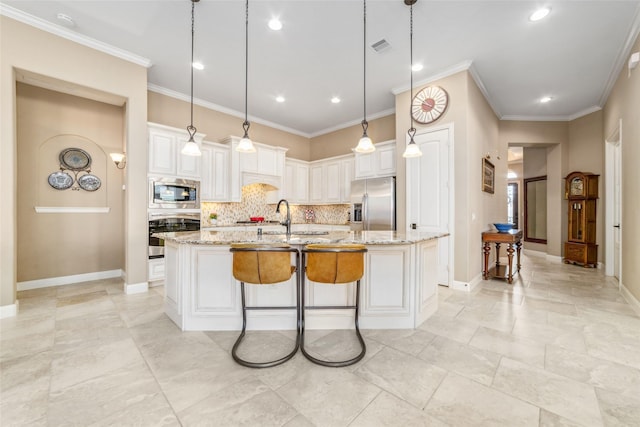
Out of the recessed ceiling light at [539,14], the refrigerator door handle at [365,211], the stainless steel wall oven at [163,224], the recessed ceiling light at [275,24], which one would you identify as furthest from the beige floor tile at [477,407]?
the stainless steel wall oven at [163,224]

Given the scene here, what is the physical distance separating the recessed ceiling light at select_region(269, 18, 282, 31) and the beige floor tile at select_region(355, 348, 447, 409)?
352 cm

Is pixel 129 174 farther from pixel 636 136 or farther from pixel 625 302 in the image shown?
pixel 625 302

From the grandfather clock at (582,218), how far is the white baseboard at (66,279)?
8.82 meters

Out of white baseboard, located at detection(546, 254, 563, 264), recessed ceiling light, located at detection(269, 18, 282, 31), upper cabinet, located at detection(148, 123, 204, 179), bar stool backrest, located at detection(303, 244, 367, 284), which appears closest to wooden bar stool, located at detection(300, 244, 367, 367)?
bar stool backrest, located at detection(303, 244, 367, 284)

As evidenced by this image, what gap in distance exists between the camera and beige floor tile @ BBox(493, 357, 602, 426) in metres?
1.52

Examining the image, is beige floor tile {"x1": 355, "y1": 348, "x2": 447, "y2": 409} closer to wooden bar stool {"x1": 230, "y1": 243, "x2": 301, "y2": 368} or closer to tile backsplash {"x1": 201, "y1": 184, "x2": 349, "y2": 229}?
wooden bar stool {"x1": 230, "y1": 243, "x2": 301, "y2": 368}

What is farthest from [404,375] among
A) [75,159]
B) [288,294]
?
[75,159]

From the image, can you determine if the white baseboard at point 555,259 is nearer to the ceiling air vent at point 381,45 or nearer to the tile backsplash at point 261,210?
the tile backsplash at point 261,210

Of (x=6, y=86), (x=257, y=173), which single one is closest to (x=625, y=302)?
(x=257, y=173)

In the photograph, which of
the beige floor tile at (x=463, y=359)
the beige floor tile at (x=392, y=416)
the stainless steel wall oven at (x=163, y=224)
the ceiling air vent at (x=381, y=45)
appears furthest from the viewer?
the stainless steel wall oven at (x=163, y=224)

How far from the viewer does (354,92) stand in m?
4.72

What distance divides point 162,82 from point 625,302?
731cm

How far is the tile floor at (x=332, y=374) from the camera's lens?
1.50m

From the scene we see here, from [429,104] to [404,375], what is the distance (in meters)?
3.81
